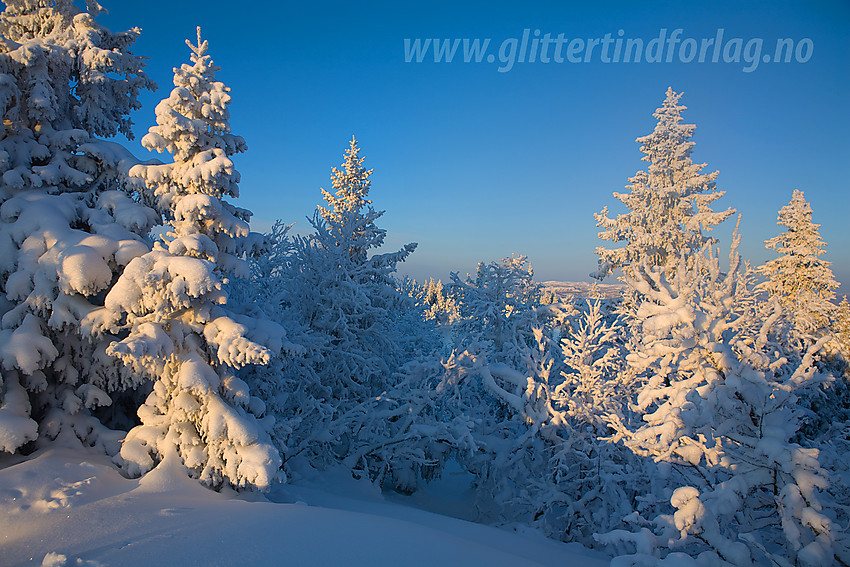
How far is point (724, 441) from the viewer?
424 centimetres

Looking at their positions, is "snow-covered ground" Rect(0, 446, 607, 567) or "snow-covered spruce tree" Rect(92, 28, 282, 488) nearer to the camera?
"snow-covered ground" Rect(0, 446, 607, 567)

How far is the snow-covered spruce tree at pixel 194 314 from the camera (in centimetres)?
614

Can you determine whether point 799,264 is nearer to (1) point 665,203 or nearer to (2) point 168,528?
(1) point 665,203

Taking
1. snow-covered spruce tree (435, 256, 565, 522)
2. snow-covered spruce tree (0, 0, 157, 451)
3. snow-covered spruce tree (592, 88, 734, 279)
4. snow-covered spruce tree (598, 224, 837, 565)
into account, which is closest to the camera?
snow-covered spruce tree (598, 224, 837, 565)

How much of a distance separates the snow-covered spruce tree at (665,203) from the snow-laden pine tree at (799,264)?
553 centimetres

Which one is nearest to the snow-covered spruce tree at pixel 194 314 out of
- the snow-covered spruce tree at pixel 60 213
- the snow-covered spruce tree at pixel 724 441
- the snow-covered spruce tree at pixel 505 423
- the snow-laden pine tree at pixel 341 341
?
the snow-covered spruce tree at pixel 60 213

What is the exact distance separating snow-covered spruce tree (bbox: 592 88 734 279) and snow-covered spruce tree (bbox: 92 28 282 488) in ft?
50.0

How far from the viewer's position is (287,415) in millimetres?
11984

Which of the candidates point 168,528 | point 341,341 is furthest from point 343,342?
A: point 168,528

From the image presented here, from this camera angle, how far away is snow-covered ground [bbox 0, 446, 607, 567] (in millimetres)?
4031

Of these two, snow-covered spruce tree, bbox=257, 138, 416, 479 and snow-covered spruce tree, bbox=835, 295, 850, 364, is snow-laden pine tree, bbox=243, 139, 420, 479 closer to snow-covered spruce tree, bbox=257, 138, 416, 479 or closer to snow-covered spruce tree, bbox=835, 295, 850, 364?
snow-covered spruce tree, bbox=257, 138, 416, 479

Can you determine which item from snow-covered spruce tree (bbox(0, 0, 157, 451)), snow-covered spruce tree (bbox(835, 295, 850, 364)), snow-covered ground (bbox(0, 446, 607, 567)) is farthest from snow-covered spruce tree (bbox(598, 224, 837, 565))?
snow-covered spruce tree (bbox(835, 295, 850, 364))

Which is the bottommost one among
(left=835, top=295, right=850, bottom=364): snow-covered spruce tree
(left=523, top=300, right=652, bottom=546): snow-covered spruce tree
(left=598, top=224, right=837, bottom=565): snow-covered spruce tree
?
(left=523, top=300, right=652, bottom=546): snow-covered spruce tree

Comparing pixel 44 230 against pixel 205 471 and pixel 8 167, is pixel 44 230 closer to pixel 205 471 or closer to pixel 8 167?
pixel 8 167
